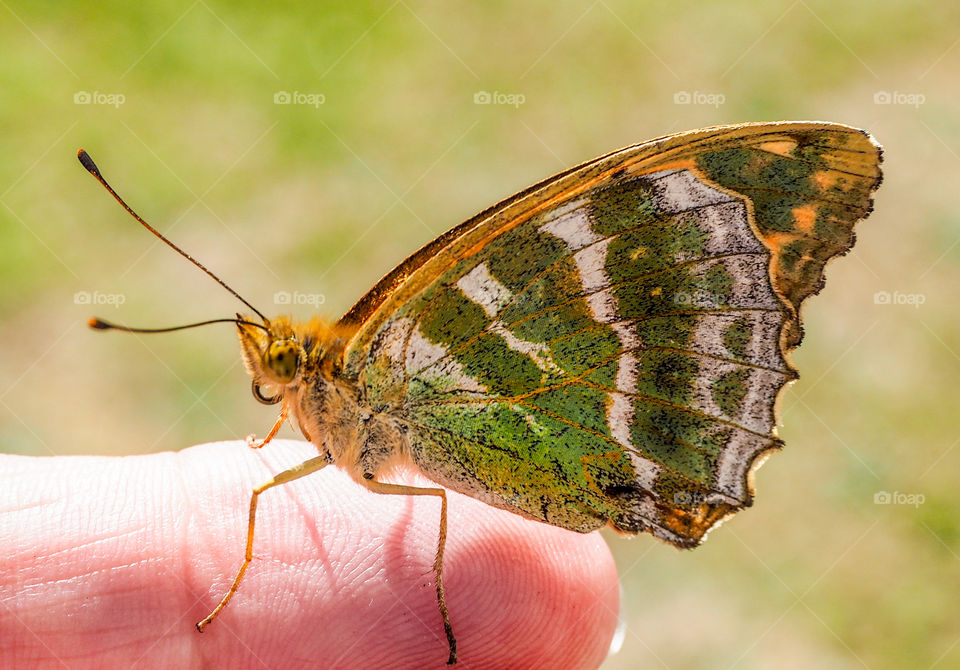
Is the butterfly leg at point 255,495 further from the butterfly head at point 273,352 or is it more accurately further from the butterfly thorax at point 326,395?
the butterfly head at point 273,352

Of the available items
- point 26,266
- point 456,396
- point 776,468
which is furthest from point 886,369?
point 26,266

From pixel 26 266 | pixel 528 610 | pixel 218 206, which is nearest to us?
pixel 528 610

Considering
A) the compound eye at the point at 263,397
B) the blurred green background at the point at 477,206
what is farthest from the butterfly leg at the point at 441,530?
the blurred green background at the point at 477,206

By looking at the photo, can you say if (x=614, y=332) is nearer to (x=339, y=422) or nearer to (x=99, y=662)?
(x=339, y=422)

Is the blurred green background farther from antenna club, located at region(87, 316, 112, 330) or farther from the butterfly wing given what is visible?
antenna club, located at region(87, 316, 112, 330)

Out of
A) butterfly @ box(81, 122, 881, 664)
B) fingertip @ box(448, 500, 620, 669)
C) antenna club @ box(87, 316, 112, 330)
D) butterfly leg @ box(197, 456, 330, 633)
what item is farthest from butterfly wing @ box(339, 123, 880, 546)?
antenna club @ box(87, 316, 112, 330)

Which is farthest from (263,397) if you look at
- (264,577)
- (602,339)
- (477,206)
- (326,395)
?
(477,206)
